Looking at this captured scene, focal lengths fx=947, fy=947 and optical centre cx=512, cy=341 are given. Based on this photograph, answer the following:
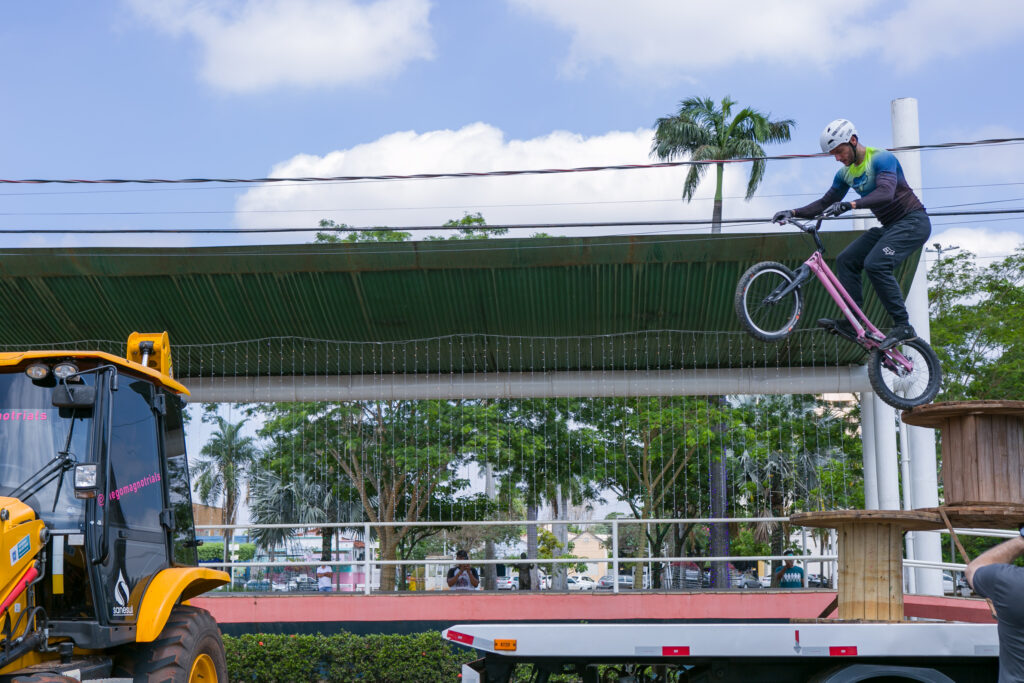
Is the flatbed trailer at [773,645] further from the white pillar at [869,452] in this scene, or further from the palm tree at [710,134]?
the palm tree at [710,134]

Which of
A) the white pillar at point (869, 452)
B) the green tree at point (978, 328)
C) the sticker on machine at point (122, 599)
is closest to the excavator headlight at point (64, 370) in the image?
the sticker on machine at point (122, 599)

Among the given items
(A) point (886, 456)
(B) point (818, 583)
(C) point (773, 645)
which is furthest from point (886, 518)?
(B) point (818, 583)

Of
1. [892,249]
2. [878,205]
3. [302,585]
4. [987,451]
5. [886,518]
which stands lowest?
[302,585]

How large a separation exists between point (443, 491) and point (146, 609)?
70.7 ft

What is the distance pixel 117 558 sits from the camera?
20.2 ft

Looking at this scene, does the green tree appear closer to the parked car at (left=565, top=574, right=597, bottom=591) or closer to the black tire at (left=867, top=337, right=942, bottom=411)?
the parked car at (left=565, top=574, right=597, bottom=591)

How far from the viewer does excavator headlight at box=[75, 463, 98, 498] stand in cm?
530

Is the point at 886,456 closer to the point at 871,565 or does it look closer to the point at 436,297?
the point at 436,297

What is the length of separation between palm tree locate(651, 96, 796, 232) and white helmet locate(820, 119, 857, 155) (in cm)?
3284

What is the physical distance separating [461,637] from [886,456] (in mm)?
10169

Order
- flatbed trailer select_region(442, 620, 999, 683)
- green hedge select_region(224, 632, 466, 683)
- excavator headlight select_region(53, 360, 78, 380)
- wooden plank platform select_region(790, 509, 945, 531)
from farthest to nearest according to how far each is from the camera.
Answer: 1. green hedge select_region(224, 632, 466, 683)
2. wooden plank platform select_region(790, 509, 945, 531)
3. flatbed trailer select_region(442, 620, 999, 683)
4. excavator headlight select_region(53, 360, 78, 380)

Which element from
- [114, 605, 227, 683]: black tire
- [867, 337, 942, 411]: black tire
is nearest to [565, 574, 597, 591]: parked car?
[867, 337, 942, 411]: black tire

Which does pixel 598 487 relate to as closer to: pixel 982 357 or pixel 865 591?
pixel 982 357

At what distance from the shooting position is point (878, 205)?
26.8 feet
